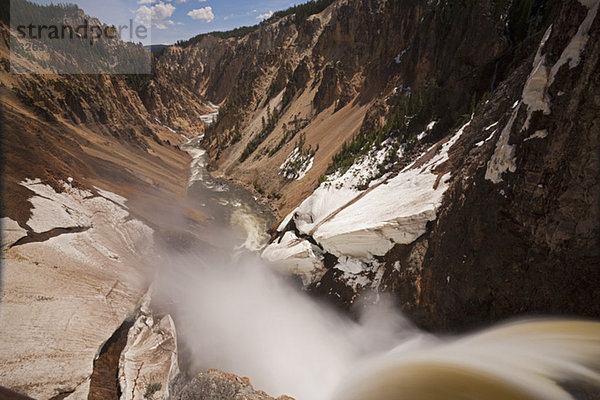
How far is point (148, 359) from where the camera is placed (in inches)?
303

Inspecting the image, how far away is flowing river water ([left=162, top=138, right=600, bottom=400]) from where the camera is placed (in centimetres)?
429

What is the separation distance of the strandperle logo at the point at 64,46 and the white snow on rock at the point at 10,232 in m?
23.9

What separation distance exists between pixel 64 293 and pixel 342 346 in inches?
334

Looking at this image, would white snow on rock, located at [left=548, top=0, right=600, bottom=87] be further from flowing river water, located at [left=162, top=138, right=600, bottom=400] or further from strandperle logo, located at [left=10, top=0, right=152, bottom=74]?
strandperle logo, located at [left=10, top=0, right=152, bottom=74]

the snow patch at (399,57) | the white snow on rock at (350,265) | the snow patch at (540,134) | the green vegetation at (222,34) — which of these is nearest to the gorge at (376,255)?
the snow patch at (540,134)

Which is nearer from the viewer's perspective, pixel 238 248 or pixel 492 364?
pixel 492 364

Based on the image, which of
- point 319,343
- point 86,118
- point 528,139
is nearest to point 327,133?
point 319,343

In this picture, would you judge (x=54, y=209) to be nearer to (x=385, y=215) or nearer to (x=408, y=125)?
(x=385, y=215)

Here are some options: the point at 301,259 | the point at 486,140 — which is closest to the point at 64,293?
the point at 301,259

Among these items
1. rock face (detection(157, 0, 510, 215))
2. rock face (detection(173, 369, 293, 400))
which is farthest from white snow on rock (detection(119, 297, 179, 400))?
rock face (detection(157, 0, 510, 215))

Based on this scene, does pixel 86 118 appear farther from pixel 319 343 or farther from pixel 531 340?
pixel 531 340

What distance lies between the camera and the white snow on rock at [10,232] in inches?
307

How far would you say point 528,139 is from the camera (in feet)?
16.6

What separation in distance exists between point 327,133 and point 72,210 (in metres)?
20.5
